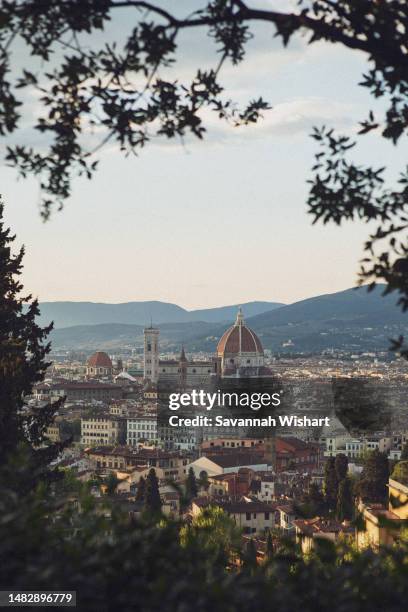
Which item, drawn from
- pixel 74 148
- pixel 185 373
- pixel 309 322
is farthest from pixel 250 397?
pixel 309 322

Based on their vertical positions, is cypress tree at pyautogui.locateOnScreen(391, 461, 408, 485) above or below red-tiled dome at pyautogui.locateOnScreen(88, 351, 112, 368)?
below

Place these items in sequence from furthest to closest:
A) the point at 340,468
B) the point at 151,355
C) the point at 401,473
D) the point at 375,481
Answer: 1. the point at 151,355
2. the point at 340,468
3. the point at 375,481
4. the point at 401,473

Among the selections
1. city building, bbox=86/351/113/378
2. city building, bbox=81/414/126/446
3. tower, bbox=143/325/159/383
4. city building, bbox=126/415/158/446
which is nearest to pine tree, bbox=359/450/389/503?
city building, bbox=126/415/158/446

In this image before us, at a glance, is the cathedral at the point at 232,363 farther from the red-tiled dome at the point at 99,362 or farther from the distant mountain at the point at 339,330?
the distant mountain at the point at 339,330

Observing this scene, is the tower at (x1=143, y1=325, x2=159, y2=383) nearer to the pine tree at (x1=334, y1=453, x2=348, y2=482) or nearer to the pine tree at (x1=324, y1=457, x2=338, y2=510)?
the pine tree at (x1=334, y1=453, x2=348, y2=482)

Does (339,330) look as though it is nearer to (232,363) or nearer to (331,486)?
(232,363)

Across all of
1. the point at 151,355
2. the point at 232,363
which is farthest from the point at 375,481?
the point at 151,355

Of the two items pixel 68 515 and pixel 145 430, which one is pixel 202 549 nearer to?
pixel 68 515
